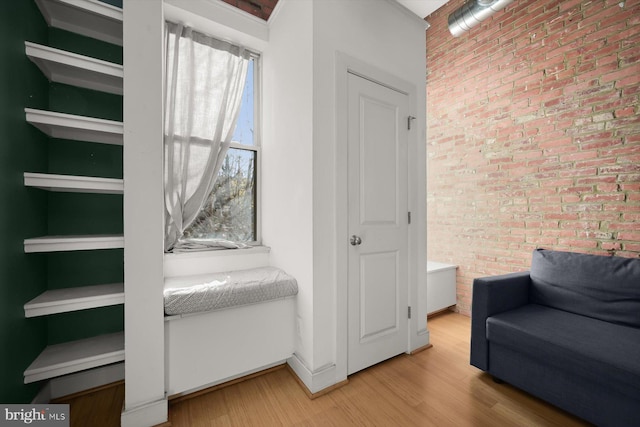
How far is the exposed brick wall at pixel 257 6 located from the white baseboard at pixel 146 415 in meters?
3.28

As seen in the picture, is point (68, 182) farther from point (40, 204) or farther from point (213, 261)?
point (213, 261)

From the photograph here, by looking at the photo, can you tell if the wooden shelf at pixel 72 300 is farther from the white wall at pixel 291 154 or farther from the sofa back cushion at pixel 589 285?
the sofa back cushion at pixel 589 285

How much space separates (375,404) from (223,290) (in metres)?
1.25

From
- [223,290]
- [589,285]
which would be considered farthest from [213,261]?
[589,285]

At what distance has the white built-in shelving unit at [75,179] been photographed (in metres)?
1.39

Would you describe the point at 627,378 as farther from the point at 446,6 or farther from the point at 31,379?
the point at 446,6

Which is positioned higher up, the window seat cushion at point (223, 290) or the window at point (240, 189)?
the window at point (240, 189)

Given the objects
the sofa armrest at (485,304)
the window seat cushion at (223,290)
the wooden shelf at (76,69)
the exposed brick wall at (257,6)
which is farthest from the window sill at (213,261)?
the exposed brick wall at (257,6)

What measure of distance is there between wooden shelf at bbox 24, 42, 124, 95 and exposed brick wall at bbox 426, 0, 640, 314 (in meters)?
3.36

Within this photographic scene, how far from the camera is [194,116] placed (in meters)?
2.34

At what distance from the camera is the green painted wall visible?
130cm

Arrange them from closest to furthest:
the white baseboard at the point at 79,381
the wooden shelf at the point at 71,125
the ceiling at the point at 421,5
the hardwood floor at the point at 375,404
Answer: the wooden shelf at the point at 71,125
the hardwood floor at the point at 375,404
the white baseboard at the point at 79,381
the ceiling at the point at 421,5

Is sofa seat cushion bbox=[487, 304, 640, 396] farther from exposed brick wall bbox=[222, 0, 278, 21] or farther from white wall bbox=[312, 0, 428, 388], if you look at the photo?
exposed brick wall bbox=[222, 0, 278, 21]

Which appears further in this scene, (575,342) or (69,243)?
(575,342)
